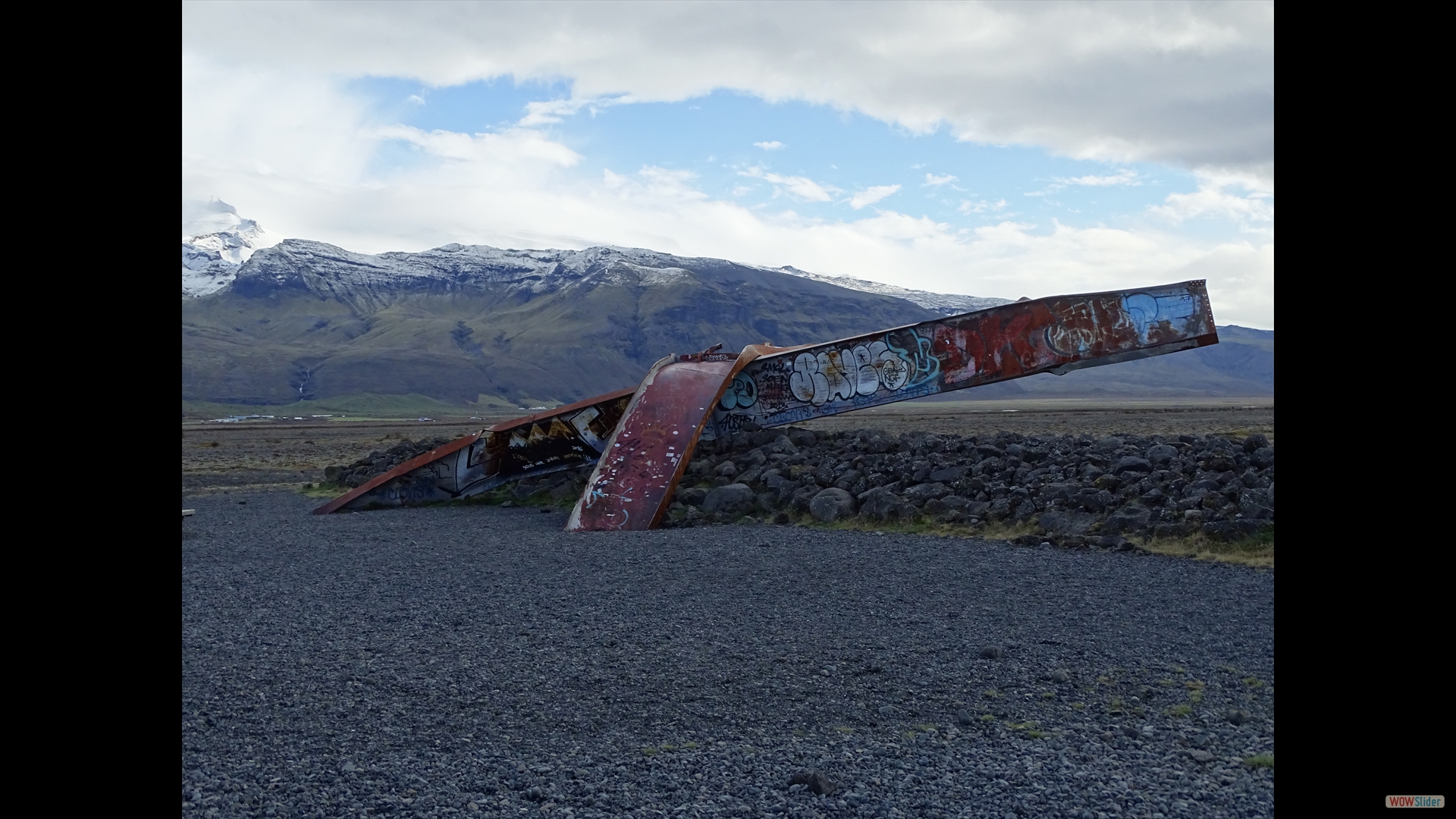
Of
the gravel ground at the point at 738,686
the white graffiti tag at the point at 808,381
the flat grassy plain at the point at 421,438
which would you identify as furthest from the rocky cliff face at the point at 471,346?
the gravel ground at the point at 738,686

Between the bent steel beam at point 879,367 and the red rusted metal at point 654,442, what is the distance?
2cm

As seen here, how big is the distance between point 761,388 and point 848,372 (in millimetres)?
1462

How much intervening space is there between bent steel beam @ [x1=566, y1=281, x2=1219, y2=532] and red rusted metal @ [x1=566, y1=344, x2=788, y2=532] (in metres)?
0.02

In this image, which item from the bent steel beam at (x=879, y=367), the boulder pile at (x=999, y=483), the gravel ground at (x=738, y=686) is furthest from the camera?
the bent steel beam at (x=879, y=367)

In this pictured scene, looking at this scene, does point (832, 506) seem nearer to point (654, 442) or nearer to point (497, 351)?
point (654, 442)

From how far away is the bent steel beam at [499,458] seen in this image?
1659cm

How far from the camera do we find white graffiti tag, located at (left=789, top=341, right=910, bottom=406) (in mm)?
15477

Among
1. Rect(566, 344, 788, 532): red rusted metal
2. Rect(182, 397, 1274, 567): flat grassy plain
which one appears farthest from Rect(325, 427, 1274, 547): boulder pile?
Rect(566, 344, 788, 532): red rusted metal

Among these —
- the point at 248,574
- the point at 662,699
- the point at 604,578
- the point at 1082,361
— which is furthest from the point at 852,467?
the point at 662,699

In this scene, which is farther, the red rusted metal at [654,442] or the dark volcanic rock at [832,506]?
the red rusted metal at [654,442]

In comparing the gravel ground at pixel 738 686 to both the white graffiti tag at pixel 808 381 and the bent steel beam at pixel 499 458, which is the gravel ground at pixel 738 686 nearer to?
the white graffiti tag at pixel 808 381

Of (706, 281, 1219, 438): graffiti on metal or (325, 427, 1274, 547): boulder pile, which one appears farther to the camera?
(706, 281, 1219, 438): graffiti on metal

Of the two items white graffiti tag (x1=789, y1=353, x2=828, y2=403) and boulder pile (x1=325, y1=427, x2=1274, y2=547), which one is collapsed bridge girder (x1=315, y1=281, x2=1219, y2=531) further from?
boulder pile (x1=325, y1=427, x2=1274, y2=547)

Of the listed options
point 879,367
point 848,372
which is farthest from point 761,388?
point 879,367
